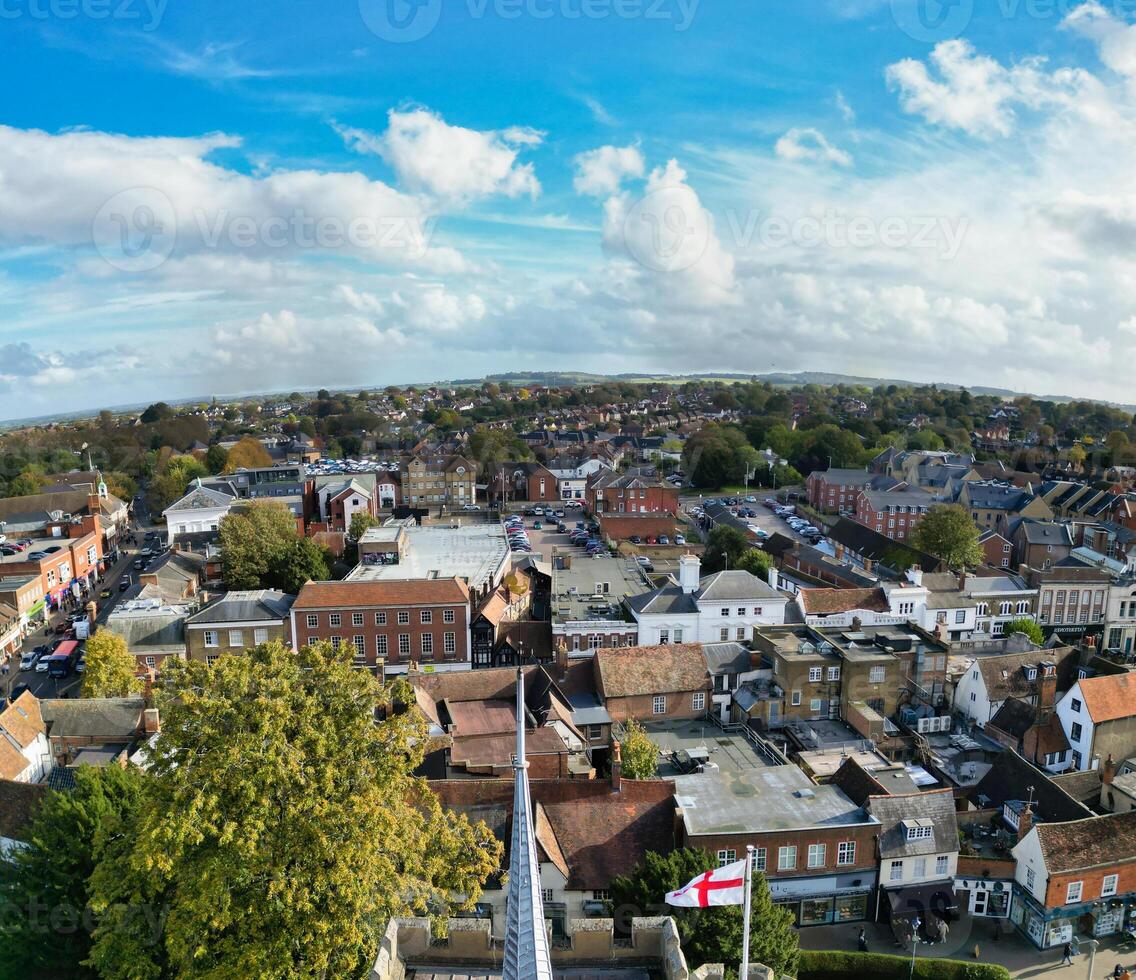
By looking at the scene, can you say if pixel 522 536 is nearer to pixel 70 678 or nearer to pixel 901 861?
pixel 70 678

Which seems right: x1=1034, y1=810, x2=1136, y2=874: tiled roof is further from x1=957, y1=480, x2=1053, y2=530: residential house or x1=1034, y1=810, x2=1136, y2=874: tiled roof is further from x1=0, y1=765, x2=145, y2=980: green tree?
x1=957, y1=480, x2=1053, y2=530: residential house

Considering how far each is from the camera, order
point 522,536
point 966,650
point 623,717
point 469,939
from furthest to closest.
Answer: point 522,536, point 966,650, point 623,717, point 469,939

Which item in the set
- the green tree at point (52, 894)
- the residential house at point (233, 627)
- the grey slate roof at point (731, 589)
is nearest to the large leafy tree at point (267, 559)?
the residential house at point (233, 627)

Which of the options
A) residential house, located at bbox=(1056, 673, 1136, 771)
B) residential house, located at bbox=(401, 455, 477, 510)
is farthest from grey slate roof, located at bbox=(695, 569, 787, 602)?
residential house, located at bbox=(401, 455, 477, 510)

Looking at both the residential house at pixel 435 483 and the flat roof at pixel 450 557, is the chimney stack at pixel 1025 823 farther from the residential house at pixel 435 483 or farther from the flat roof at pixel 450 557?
the residential house at pixel 435 483

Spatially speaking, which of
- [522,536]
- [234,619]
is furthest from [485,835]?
[522,536]

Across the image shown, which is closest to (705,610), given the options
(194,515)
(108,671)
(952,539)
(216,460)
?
(952,539)

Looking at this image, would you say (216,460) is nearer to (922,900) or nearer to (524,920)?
(922,900)
